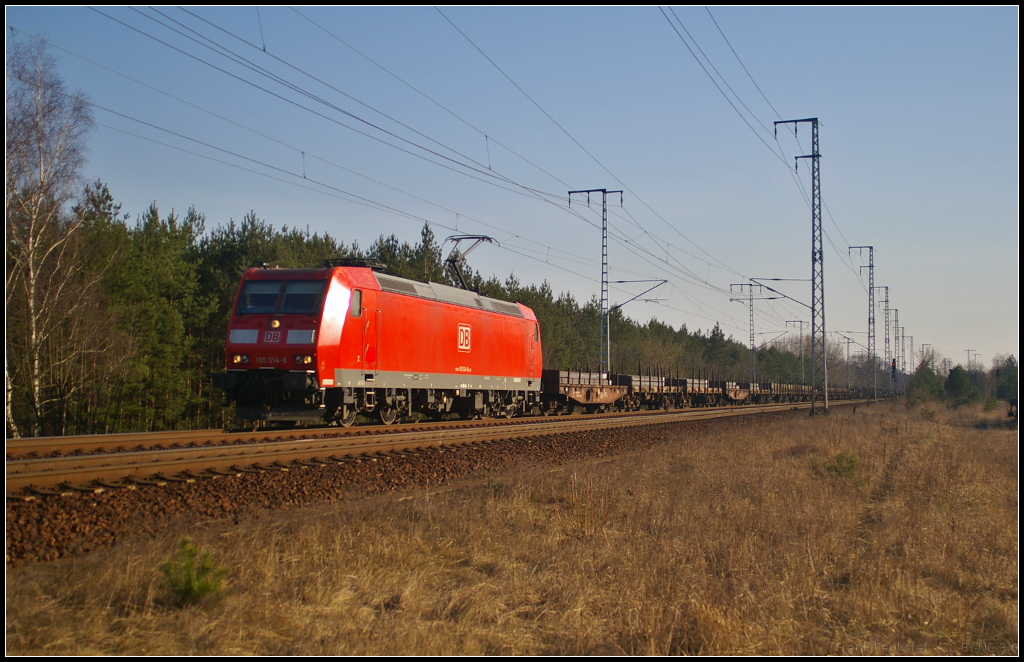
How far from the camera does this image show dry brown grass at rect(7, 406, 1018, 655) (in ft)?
16.0

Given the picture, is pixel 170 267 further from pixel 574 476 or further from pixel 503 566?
pixel 503 566

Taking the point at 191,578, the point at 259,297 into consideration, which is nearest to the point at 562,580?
the point at 191,578

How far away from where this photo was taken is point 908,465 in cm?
Answer: 1441

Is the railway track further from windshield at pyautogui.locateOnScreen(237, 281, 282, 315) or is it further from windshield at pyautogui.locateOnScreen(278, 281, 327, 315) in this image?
windshield at pyautogui.locateOnScreen(237, 281, 282, 315)

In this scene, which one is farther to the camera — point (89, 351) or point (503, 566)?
point (89, 351)

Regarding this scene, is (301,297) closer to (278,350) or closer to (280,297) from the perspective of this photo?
(280,297)

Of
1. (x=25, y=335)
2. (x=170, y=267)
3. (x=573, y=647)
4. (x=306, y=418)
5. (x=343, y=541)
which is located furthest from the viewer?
(x=170, y=267)

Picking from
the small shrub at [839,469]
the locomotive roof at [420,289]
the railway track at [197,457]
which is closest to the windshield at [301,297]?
the locomotive roof at [420,289]

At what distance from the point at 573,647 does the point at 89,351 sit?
25466 millimetres

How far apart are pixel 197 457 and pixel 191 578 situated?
6388 mm

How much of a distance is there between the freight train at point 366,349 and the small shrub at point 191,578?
10.0m

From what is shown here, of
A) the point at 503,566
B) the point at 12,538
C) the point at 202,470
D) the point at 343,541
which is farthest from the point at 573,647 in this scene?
the point at 202,470

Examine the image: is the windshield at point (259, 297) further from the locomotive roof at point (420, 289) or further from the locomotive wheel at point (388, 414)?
the locomotive wheel at point (388, 414)

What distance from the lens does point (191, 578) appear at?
5070 millimetres
